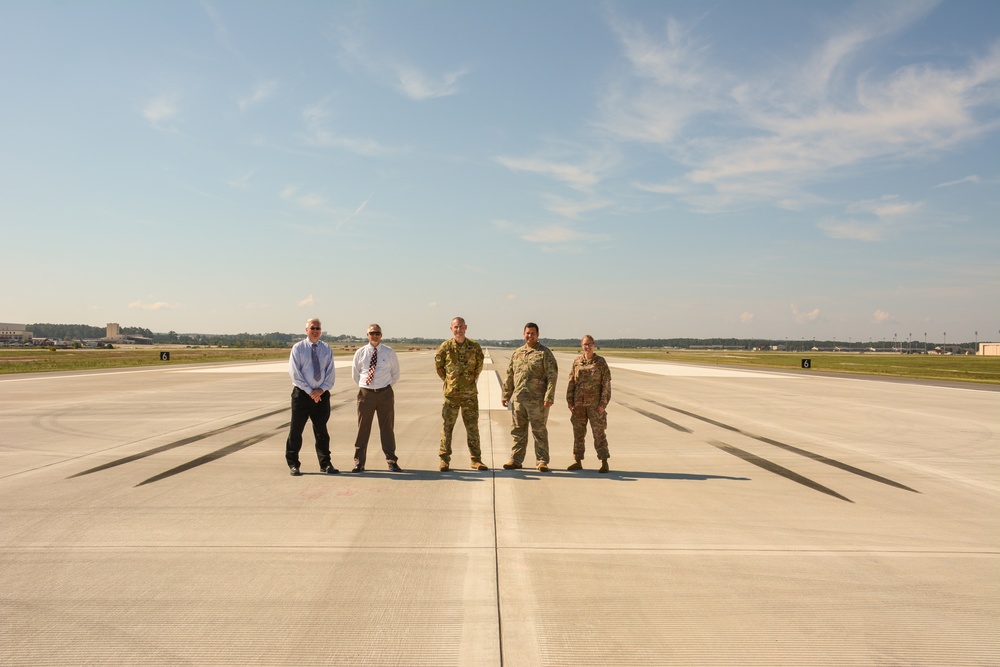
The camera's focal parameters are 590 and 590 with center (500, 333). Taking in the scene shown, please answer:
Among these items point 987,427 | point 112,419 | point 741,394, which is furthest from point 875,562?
point 741,394

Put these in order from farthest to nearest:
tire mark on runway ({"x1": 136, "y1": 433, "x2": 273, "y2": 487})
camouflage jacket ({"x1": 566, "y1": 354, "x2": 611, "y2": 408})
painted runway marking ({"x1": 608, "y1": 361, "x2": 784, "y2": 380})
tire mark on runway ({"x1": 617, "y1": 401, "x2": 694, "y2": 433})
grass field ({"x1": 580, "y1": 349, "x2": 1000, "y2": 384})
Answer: grass field ({"x1": 580, "y1": 349, "x2": 1000, "y2": 384}) → painted runway marking ({"x1": 608, "y1": 361, "x2": 784, "y2": 380}) → tire mark on runway ({"x1": 617, "y1": 401, "x2": 694, "y2": 433}) → camouflage jacket ({"x1": 566, "y1": 354, "x2": 611, "y2": 408}) → tire mark on runway ({"x1": 136, "y1": 433, "x2": 273, "y2": 487})

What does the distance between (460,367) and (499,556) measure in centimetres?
378

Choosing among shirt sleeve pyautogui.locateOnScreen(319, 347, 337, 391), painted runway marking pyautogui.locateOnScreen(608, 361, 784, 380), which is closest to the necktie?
shirt sleeve pyautogui.locateOnScreen(319, 347, 337, 391)

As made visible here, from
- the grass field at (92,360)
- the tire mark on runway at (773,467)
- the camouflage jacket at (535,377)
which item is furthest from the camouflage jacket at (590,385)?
the grass field at (92,360)

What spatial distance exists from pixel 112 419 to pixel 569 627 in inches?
543

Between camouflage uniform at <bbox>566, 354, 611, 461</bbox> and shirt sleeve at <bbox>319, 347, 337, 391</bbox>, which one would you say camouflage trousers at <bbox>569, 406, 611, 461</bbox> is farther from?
shirt sleeve at <bbox>319, 347, 337, 391</bbox>

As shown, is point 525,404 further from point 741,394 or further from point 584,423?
point 741,394

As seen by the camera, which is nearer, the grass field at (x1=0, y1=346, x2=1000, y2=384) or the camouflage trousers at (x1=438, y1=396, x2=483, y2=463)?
the camouflage trousers at (x1=438, y1=396, x2=483, y2=463)

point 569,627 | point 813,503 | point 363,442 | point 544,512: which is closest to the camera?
point 569,627

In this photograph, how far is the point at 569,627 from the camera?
12.4 feet

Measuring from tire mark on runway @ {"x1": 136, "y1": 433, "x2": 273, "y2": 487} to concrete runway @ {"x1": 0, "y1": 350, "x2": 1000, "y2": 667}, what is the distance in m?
0.06

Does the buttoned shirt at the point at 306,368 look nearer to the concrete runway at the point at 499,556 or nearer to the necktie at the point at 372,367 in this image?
the necktie at the point at 372,367

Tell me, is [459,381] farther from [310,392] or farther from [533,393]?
[310,392]

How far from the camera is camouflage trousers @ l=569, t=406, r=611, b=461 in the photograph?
8.48 metres
